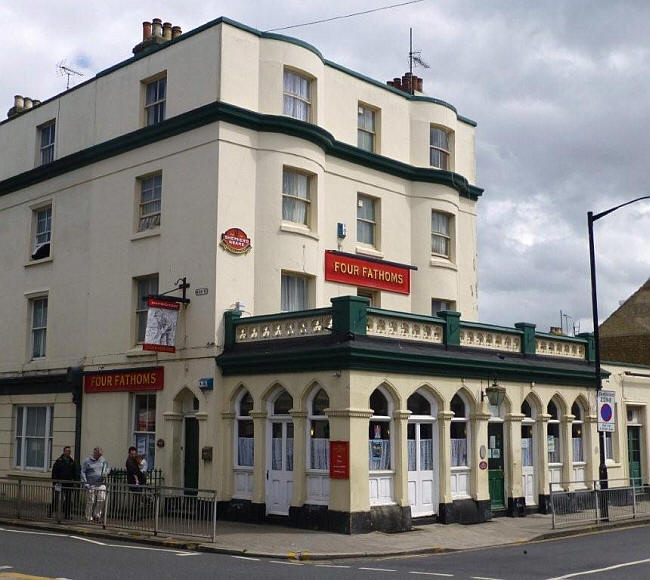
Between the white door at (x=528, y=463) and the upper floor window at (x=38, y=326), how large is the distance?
14.8 metres

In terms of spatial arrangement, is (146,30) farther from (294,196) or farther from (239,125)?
(294,196)

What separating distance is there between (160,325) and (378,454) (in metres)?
6.38

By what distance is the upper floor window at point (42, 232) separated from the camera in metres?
28.5

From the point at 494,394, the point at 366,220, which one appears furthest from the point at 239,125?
the point at 494,394

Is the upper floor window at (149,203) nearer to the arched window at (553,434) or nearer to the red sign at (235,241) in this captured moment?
the red sign at (235,241)

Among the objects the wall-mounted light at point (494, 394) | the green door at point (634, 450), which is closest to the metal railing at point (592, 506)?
the wall-mounted light at point (494, 394)

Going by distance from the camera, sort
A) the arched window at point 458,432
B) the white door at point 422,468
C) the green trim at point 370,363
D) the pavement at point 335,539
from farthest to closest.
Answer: the arched window at point 458,432 → the white door at point 422,468 → the green trim at point 370,363 → the pavement at point 335,539

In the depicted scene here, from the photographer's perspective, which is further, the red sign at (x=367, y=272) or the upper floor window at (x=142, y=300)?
the red sign at (x=367, y=272)

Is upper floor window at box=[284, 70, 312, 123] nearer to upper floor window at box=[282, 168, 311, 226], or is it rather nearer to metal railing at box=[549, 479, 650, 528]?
upper floor window at box=[282, 168, 311, 226]

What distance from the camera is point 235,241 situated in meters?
22.9

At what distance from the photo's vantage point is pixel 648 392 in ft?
101

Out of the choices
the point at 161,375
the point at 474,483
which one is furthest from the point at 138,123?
the point at 474,483

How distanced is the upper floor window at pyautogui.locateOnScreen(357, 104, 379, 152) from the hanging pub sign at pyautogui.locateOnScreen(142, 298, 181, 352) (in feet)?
26.9

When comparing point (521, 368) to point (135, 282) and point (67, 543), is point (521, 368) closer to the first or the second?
point (135, 282)
